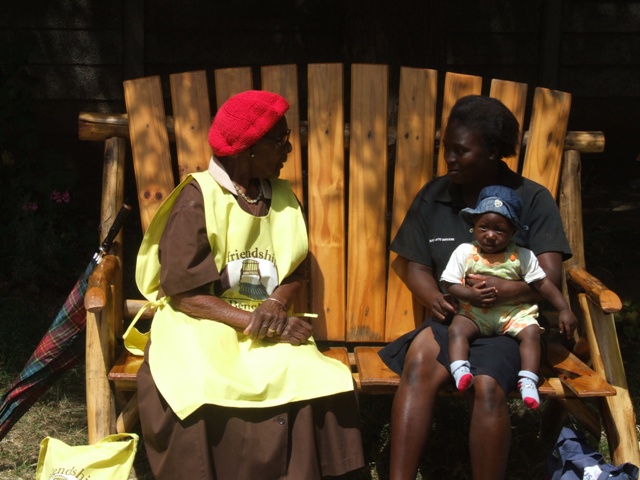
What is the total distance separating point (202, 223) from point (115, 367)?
630 millimetres

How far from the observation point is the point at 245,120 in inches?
137

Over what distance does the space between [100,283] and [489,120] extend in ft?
5.24

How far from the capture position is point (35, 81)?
578cm

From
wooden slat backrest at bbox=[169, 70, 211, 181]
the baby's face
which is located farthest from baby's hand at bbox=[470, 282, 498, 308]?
wooden slat backrest at bbox=[169, 70, 211, 181]

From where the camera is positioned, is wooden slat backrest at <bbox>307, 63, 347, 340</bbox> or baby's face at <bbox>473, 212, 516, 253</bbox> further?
wooden slat backrest at <bbox>307, 63, 347, 340</bbox>

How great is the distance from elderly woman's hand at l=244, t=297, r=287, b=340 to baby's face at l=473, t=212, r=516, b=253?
79 centimetres

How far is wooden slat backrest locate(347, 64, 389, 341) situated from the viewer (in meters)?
4.02

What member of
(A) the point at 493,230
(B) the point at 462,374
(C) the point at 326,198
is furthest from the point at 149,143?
(B) the point at 462,374

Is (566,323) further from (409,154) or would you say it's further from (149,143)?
(149,143)

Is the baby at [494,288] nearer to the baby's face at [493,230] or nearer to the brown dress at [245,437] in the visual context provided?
the baby's face at [493,230]

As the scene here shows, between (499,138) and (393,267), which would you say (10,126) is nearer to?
(393,267)

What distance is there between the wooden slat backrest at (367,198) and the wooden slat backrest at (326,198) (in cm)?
5

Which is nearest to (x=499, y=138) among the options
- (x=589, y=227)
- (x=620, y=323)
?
(x=620, y=323)

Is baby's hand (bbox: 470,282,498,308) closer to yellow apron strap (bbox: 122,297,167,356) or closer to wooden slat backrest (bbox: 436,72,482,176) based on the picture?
wooden slat backrest (bbox: 436,72,482,176)
